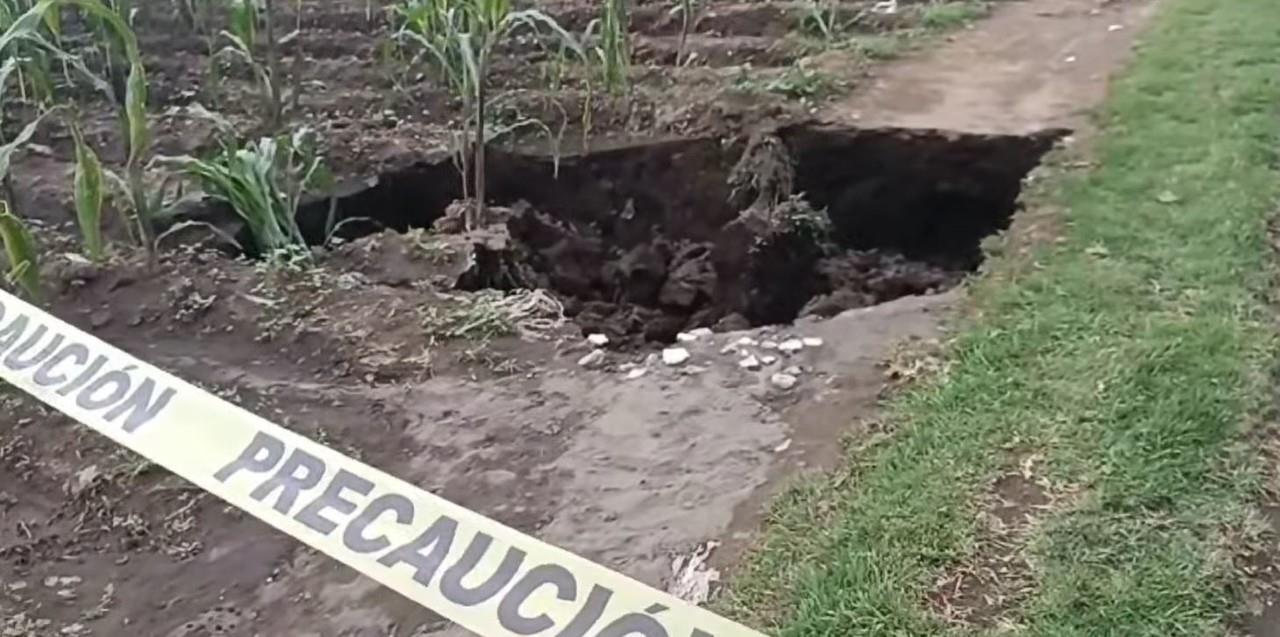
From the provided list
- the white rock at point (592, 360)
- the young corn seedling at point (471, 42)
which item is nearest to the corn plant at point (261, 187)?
the young corn seedling at point (471, 42)

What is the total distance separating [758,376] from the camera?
2684mm

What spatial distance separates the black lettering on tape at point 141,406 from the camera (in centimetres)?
239

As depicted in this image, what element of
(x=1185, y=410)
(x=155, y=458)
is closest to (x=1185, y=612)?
(x=1185, y=410)

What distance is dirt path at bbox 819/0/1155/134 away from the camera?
3900 millimetres

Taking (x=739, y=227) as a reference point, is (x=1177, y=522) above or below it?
above

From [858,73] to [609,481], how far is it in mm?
A: 2268

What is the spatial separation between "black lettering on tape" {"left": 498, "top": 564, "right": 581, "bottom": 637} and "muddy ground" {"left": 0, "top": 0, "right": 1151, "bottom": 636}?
207mm

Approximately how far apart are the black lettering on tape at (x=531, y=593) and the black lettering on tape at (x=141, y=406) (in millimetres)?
813

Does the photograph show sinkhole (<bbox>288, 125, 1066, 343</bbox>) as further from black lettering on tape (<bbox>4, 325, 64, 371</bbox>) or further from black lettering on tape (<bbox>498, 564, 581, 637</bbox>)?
black lettering on tape (<bbox>498, 564, 581, 637</bbox>)

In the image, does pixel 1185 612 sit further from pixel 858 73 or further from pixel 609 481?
pixel 858 73

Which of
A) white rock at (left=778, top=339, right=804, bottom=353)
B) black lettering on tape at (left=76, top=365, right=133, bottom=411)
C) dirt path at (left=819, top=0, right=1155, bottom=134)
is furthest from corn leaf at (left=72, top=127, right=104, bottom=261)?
dirt path at (left=819, top=0, right=1155, bottom=134)

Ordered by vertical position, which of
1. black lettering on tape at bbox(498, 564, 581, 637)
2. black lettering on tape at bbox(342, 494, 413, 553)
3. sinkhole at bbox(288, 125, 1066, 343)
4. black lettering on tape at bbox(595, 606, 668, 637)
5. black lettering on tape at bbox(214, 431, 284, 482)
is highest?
black lettering on tape at bbox(595, 606, 668, 637)

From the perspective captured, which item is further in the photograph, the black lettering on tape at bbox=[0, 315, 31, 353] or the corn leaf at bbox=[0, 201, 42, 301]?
the corn leaf at bbox=[0, 201, 42, 301]

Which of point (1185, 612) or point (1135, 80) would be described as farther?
point (1135, 80)
